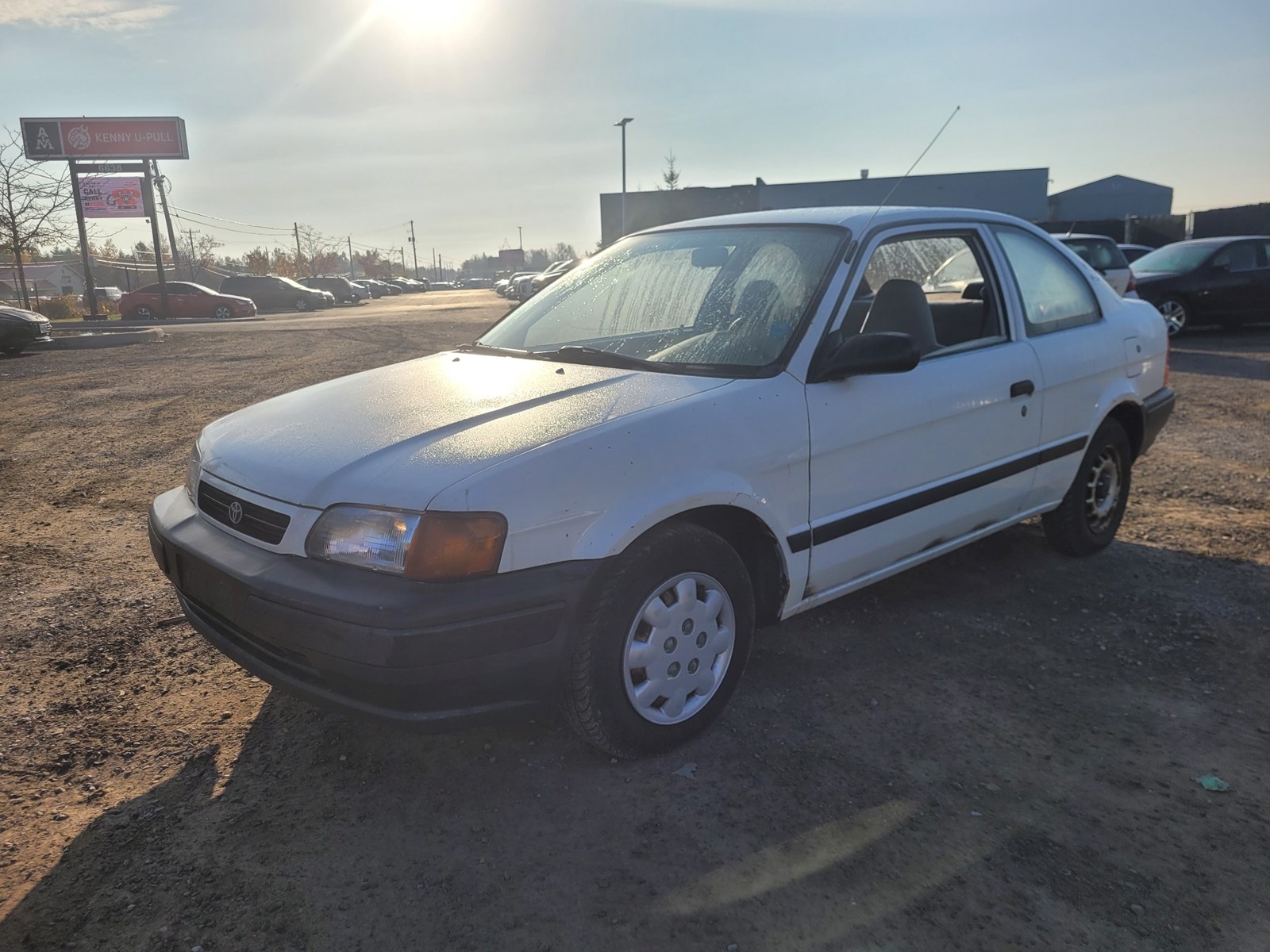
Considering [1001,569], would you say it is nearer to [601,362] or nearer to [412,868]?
[601,362]

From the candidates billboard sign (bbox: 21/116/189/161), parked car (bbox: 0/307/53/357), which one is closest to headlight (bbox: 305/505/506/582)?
parked car (bbox: 0/307/53/357)

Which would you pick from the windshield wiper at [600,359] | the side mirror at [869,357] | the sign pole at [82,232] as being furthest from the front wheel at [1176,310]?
the sign pole at [82,232]

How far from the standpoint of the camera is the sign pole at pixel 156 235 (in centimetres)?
3180

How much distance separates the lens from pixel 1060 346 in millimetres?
3873

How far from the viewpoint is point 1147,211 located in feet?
197

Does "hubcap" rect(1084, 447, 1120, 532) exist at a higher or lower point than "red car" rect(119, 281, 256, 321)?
lower

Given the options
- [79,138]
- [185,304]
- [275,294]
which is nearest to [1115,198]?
[275,294]

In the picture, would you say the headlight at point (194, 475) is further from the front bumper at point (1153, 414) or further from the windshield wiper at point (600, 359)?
the front bumper at point (1153, 414)

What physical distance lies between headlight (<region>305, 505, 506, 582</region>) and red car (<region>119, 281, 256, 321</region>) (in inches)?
1336

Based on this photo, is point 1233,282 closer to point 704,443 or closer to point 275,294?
point 704,443

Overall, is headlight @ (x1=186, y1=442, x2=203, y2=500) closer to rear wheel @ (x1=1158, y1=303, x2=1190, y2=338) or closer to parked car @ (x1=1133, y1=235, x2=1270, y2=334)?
parked car @ (x1=1133, y1=235, x2=1270, y2=334)

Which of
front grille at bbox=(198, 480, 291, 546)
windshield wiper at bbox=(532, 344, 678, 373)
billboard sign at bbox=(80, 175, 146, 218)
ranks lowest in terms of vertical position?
front grille at bbox=(198, 480, 291, 546)

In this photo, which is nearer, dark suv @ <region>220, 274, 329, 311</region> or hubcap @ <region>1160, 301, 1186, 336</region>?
hubcap @ <region>1160, 301, 1186, 336</region>

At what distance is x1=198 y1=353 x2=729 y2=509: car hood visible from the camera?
233cm
